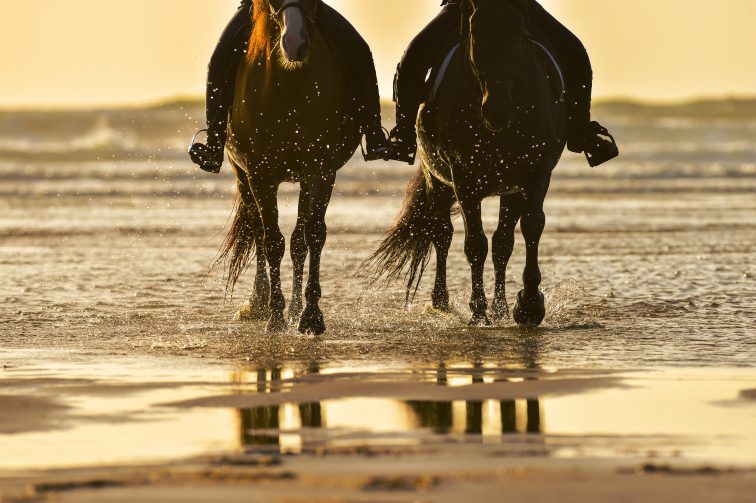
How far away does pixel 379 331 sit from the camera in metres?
10.6

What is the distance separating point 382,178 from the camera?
123 ft

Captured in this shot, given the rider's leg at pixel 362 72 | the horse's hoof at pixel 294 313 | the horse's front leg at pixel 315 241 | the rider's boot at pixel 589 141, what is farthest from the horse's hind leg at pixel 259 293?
the rider's boot at pixel 589 141

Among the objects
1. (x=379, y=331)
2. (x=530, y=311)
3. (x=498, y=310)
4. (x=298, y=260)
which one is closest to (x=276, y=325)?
(x=298, y=260)

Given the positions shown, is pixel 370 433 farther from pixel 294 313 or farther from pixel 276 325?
pixel 294 313

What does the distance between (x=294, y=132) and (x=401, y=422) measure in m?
4.02

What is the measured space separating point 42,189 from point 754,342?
25.1 m

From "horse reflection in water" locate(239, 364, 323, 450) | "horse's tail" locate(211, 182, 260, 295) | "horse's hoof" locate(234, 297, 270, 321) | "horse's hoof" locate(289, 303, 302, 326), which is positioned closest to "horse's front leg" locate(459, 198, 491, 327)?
"horse's hoof" locate(289, 303, 302, 326)

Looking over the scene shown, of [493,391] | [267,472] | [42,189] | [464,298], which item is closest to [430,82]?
[464,298]

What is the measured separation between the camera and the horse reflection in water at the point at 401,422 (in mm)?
6555

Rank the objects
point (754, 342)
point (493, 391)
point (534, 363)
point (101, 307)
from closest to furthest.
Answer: point (493, 391), point (534, 363), point (754, 342), point (101, 307)

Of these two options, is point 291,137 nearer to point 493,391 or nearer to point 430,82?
point 430,82

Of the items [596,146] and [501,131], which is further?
[596,146]

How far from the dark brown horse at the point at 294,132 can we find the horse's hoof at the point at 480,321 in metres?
1.06

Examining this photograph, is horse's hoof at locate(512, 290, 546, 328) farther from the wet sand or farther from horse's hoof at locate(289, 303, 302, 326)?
the wet sand
